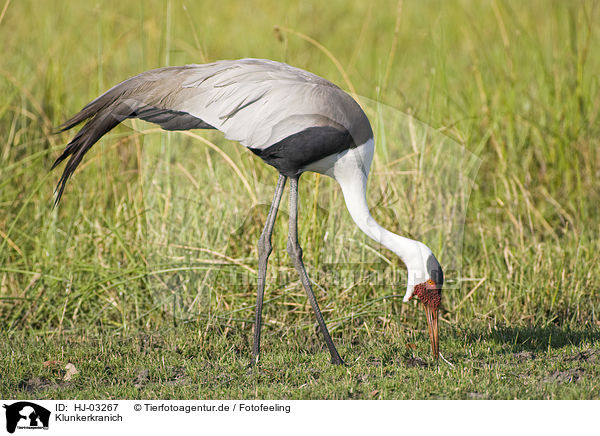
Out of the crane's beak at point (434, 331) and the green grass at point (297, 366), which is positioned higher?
the crane's beak at point (434, 331)

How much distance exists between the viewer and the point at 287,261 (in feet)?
19.1

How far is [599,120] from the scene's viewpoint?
Answer: 749cm

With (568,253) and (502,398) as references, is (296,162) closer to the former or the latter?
(502,398)

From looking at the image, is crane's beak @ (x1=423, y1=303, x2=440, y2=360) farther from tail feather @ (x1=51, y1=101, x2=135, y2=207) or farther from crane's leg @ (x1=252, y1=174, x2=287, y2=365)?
tail feather @ (x1=51, y1=101, x2=135, y2=207)

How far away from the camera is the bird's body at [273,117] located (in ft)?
14.5

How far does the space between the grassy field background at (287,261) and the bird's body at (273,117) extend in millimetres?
626

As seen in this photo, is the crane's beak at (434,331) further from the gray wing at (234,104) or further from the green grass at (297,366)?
the gray wing at (234,104)

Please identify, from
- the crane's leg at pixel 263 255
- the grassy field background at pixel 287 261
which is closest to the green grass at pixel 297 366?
the grassy field background at pixel 287 261
